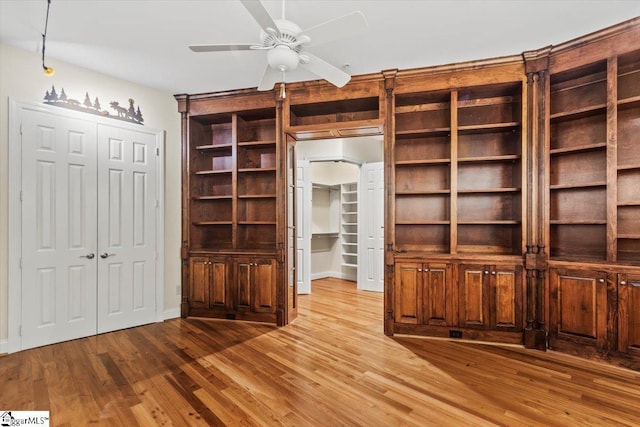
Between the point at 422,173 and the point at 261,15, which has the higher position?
the point at 261,15

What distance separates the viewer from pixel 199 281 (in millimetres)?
4492

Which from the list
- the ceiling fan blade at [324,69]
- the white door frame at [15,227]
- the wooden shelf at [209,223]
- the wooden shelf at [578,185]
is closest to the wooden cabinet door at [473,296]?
the wooden shelf at [578,185]

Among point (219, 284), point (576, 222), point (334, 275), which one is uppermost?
point (576, 222)

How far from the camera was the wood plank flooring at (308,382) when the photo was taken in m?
2.22

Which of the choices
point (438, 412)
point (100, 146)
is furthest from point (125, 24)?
point (438, 412)

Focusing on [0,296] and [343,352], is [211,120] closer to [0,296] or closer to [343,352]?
[0,296]

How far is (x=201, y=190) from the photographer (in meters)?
4.79

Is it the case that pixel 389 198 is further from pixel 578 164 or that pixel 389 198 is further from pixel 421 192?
pixel 578 164

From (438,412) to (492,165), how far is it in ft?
9.03

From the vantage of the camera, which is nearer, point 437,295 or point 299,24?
point 299,24

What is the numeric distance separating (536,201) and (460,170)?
2.83ft

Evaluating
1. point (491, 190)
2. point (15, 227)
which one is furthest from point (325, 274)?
point (15, 227)

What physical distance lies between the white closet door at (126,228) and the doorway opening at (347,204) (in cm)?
206

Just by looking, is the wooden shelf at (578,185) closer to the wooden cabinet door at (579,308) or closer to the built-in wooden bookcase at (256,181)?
the wooden cabinet door at (579,308)
